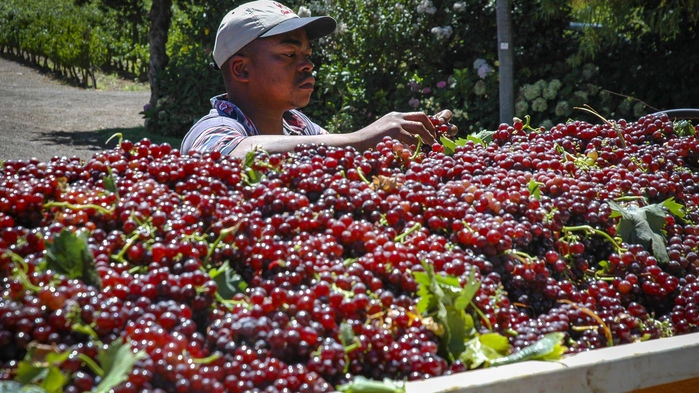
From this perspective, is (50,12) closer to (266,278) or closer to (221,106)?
(221,106)

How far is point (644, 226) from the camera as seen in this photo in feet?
5.62

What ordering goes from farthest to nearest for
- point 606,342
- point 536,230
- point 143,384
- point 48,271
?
point 536,230
point 606,342
point 48,271
point 143,384

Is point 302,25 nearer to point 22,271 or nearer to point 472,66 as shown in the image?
point 22,271

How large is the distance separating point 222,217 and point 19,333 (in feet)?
1.47

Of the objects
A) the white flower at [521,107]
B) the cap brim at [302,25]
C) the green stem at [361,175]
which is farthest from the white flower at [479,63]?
the green stem at [361,175]

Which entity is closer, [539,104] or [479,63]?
[539,104]

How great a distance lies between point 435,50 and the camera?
27.8 feet

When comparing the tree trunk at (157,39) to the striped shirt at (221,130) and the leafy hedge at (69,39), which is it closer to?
the leafy hedge at (69,39)

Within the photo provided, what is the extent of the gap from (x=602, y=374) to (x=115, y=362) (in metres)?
0.88

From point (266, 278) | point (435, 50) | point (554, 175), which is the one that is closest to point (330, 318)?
point (266, 278)

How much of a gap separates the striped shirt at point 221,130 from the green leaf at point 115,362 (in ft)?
3.95

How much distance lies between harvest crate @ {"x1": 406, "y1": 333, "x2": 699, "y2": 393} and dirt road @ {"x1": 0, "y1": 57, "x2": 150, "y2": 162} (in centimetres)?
930

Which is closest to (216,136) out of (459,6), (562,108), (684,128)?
(684,128)

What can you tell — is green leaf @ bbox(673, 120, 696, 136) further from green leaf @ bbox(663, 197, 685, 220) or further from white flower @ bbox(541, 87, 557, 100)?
white flower @ bbox(541, 87, 557, 100)
